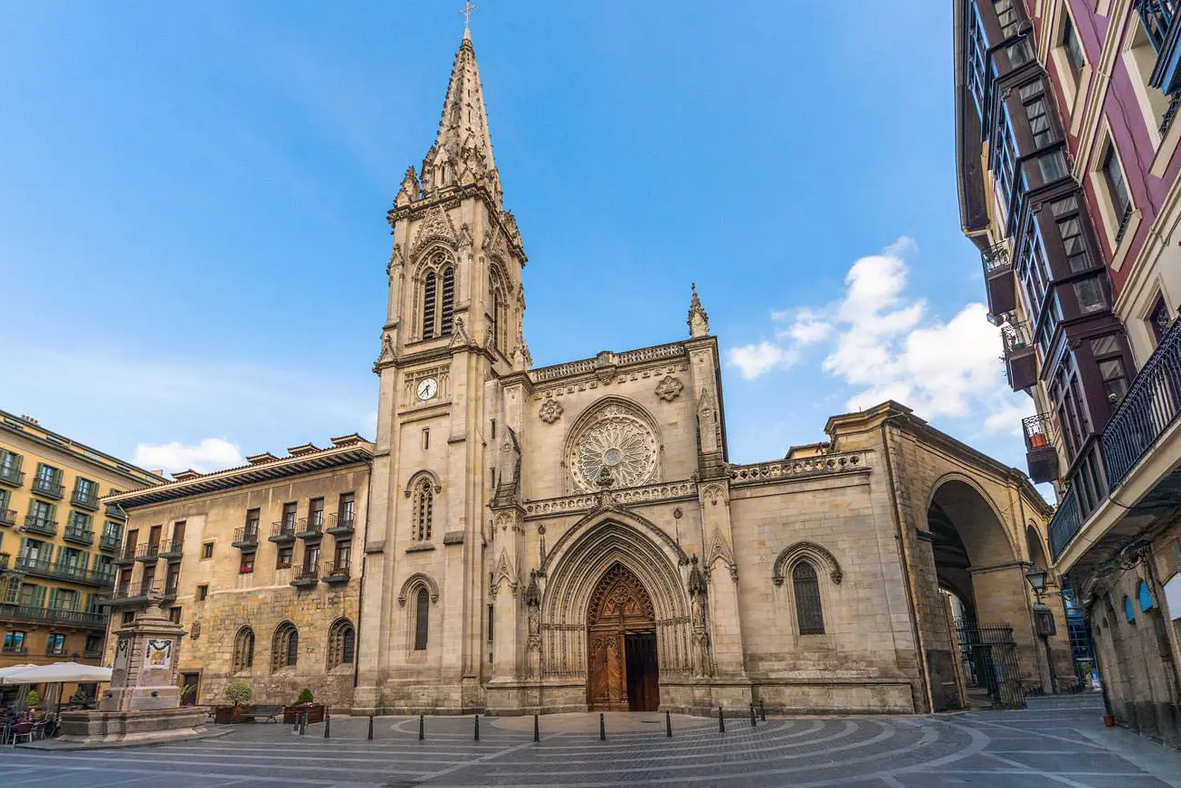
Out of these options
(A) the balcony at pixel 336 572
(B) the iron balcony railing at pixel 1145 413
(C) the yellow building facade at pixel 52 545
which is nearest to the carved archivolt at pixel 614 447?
(A) the balcony at pixel 336 572

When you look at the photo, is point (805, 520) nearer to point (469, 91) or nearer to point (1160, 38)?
point (1160, 38)

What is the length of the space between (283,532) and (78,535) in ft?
58.5

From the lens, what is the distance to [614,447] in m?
29.7

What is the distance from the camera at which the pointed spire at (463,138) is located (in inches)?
1463

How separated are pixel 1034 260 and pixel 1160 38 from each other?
754cm

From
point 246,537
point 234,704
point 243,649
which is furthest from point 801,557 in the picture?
point 246,537

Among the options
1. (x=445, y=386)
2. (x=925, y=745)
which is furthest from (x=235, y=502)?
(x=925, y=745)

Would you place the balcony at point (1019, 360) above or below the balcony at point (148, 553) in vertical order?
above

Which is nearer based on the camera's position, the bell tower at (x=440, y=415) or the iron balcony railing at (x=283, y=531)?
the bell tower at (x=440, y=415)

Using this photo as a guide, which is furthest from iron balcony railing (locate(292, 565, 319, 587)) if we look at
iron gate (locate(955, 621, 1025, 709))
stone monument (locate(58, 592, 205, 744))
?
iron gate (locate(955, 621, 1025, 709))

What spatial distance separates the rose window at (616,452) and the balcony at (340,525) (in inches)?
428

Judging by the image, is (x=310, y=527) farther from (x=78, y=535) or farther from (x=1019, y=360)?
(x=1019, y=360)

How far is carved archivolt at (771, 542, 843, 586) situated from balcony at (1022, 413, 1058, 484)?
6.59m

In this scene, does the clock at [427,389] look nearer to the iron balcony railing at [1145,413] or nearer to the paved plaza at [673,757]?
the paved plaza at [673,757]
